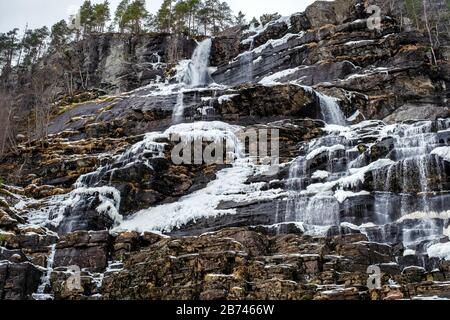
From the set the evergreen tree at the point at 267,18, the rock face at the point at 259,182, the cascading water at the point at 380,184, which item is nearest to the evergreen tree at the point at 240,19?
the evergreen tree at the point at 267,18

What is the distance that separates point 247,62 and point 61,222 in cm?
2762

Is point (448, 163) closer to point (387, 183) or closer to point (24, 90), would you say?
point (387, 183)

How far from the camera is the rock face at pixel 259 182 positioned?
18.6 m

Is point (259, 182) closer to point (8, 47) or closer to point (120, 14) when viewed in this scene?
point (120, 14)

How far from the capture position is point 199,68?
174ft

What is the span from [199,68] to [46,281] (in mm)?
35074

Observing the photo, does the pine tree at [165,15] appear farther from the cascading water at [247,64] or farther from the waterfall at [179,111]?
the waterfall at [179,111]

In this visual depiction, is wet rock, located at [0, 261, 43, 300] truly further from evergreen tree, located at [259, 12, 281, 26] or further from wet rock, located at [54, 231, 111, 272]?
evergreen tree, located at [259, 12, 281, 26]

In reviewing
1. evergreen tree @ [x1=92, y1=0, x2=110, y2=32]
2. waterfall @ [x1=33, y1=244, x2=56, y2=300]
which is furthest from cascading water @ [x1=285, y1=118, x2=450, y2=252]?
evergreen tree @ [x1=92, y1=0, x2=110, y2=32]

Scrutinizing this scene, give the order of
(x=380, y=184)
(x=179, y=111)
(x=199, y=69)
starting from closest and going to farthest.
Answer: (x=380, y=184), (x=179, y=111), (x=199, y=69)

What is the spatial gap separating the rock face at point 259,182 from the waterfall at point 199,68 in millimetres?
999

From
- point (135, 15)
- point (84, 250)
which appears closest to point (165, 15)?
point (135, 15)

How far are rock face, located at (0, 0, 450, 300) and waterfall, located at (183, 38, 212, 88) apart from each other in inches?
39.3
